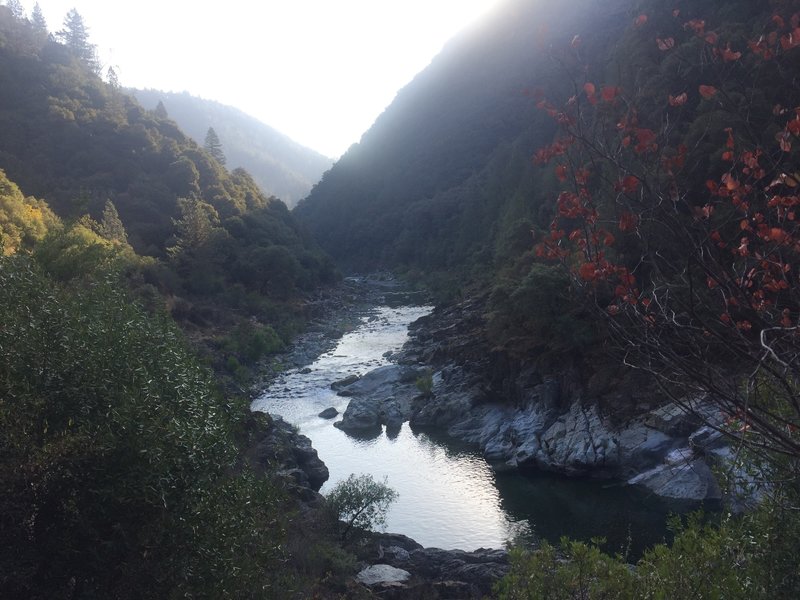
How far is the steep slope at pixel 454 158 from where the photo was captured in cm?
7388

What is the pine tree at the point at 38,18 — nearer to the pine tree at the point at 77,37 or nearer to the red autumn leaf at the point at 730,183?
the pine tree at the point at 77,37

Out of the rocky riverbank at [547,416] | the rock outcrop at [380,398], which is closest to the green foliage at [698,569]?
the rocky riverbank at [547,416]

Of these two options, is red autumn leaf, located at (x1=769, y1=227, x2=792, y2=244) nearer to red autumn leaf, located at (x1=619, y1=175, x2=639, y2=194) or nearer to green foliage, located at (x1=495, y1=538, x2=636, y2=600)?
red autumn leaf, located at (x1=619, y1=175, x2=639, y2=194)

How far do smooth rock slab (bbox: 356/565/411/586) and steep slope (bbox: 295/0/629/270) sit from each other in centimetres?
4320

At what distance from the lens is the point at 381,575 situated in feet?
48.6

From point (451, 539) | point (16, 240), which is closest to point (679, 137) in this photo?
point (451, 539)

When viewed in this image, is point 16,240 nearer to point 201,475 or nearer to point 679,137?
point 201,475

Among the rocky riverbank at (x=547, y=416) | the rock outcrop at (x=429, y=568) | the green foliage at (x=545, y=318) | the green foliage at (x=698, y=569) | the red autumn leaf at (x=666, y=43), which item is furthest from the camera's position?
the green foliage at (x=545, y=318)

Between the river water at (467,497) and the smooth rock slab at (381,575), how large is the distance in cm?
347

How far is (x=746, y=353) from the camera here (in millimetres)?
4070

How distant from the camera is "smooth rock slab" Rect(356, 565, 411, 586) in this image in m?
14.4

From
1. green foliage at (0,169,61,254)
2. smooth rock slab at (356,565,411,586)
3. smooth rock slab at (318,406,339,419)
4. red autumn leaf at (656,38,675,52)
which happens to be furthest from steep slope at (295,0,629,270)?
red autumn leaf at (656,38,675,52)

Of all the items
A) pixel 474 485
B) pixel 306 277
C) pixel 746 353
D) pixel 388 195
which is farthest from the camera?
pixel 388 195

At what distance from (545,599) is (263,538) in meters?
4.22
